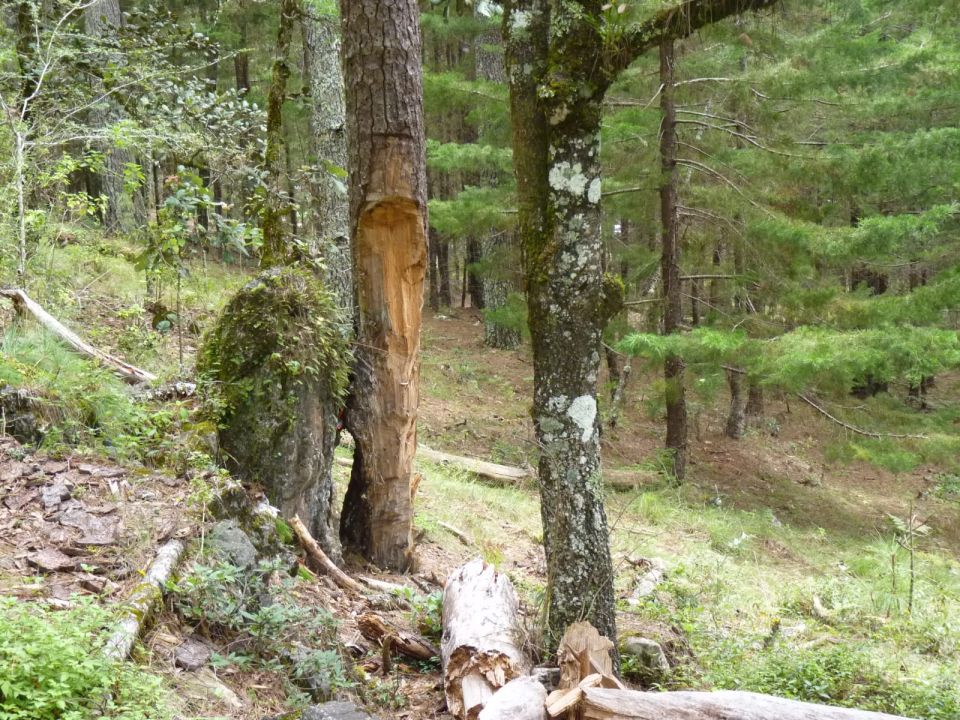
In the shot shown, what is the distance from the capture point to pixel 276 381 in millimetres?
5148

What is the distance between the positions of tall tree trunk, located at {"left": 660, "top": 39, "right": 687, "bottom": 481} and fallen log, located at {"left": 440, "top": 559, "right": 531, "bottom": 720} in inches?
288

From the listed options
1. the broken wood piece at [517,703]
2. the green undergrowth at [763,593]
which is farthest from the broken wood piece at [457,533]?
the broken wood piece at [517,703]

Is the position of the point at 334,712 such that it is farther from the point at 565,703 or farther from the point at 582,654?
the point at 582,654

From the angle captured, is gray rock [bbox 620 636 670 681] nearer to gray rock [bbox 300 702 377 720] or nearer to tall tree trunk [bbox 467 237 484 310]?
gray rock [bbox 300 702 377 720]

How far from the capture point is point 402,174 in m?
5.69

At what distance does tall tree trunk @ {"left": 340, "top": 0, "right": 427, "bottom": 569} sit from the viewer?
5.63 meters

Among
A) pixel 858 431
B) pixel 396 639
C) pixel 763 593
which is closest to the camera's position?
pixel 396 639

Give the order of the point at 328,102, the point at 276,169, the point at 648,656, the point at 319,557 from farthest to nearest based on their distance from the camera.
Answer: the point at 328,102 < the point at 276,169 < the point at 319,557 < the point at 648,656

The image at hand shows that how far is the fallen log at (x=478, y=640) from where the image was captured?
4125 millimetres

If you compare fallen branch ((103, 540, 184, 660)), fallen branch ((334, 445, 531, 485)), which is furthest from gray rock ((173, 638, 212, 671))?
fallen branch ((334, 445, 531, 485))

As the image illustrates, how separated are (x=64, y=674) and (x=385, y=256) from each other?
3.81 meters

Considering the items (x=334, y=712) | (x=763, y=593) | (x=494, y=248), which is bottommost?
(x=763, y=593)

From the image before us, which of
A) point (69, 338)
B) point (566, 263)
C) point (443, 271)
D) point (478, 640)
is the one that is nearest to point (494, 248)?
point (443, 271)

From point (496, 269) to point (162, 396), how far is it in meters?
9.02
